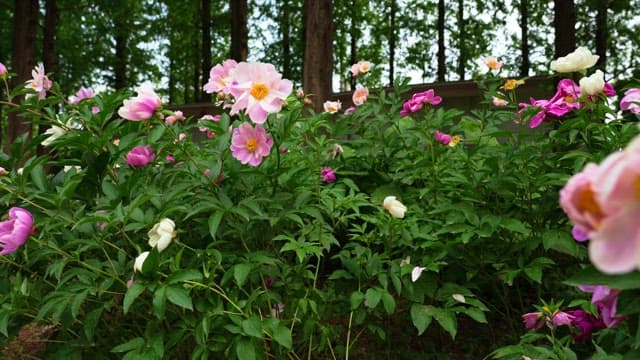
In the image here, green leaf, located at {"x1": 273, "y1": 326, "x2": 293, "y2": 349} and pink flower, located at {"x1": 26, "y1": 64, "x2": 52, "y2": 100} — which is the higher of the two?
pink flower, located at {"x1": 26, "y1": 64, "x2": 52, "y2": 100}

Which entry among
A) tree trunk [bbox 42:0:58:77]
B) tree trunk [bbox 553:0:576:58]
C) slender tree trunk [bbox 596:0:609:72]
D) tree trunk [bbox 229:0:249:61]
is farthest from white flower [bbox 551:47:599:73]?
tree trunk [bbox 42:0:58:77]

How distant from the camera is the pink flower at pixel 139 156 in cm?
171

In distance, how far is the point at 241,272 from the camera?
1440 millimetres

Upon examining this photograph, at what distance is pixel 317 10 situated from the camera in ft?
15.2

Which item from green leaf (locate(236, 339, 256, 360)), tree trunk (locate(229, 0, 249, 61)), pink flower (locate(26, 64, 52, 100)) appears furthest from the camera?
tree trunk (locate(229, 0, 249, 61))

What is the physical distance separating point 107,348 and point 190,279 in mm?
711

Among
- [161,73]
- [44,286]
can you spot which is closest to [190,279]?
[44,286]

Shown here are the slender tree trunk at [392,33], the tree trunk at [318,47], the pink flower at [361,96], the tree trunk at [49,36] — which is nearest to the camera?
the pink flower at [361,96]

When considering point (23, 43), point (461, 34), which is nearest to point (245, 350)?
point (23, 43)

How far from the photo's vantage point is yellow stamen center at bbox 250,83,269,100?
1.34 metres

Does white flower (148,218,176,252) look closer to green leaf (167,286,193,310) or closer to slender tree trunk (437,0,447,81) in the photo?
green leaf (167,286,193,310)

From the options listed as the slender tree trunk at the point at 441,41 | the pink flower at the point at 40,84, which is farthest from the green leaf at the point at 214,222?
the slender tree trunk at the point at 441,41

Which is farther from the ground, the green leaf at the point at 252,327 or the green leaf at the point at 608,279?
the green leaf at the point at 608,279

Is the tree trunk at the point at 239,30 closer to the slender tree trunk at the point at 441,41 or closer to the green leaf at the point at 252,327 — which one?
the slender tree trunk at the point at 441,41
